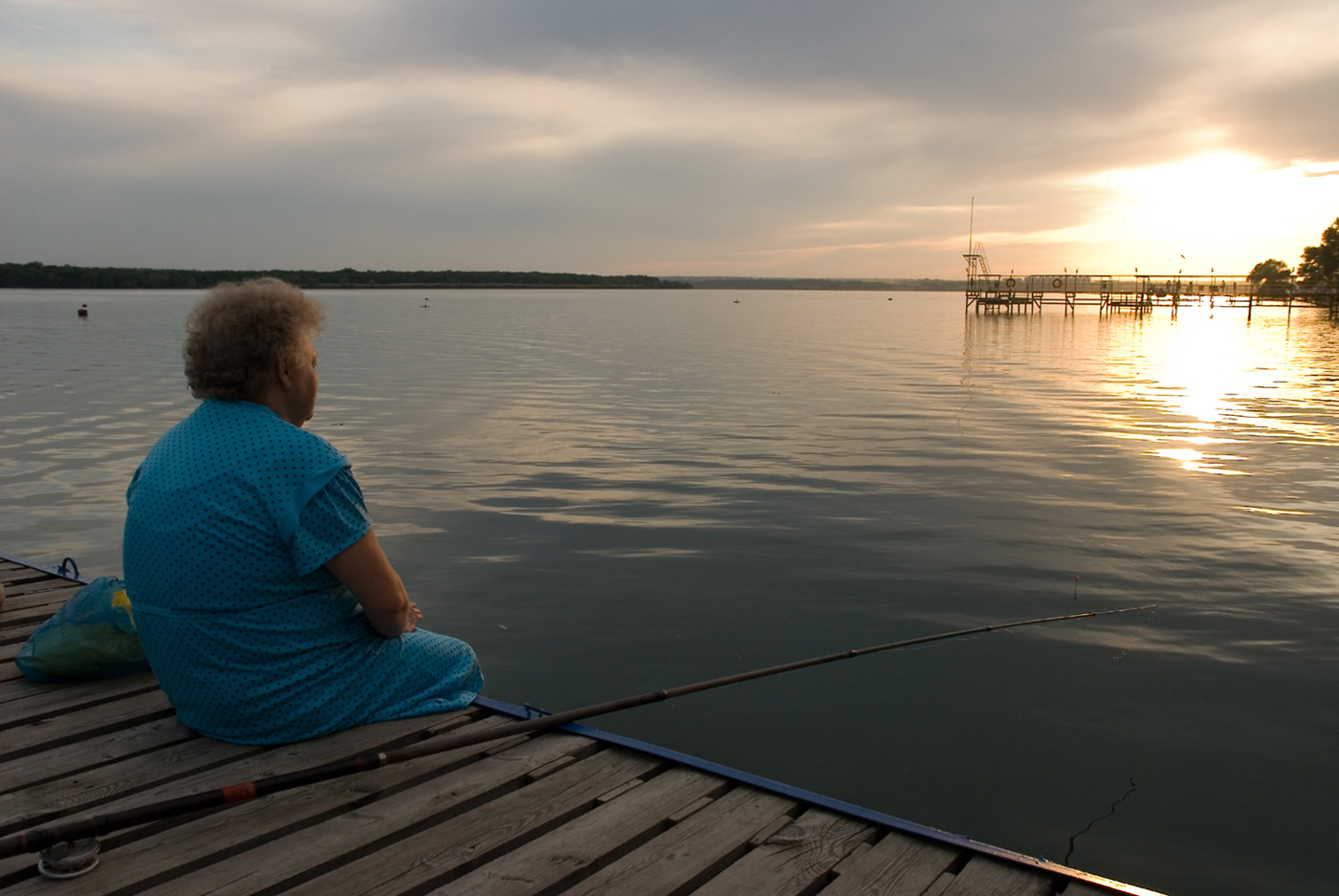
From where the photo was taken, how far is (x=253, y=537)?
3.19 metres

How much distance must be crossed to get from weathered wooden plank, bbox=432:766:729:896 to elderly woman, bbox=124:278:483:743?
38.9 inches

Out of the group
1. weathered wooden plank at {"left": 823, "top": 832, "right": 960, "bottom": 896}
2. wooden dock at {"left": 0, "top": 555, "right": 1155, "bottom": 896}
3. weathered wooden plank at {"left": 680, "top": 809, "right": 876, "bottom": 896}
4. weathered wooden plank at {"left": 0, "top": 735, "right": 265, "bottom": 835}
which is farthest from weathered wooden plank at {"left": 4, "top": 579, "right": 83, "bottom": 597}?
weathered wooden plank at {"left": 823, "top": 832, "right": 960, "bottom": 896}

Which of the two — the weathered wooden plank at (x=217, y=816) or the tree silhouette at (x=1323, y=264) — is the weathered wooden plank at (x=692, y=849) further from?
the tree silhouette at (x=1323, y=264)

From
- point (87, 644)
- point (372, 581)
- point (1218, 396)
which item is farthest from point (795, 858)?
point (1218, 396)

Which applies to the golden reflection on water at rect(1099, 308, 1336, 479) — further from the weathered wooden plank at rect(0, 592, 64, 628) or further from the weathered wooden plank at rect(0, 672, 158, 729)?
the weathered wooden plank at rect(0, 592, 64, 628)

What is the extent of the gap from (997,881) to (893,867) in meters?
0.30

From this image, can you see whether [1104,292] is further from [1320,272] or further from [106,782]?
[106,782]

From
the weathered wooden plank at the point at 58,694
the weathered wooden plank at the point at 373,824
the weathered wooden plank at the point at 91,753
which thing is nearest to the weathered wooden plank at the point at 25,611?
the weathered wooden plank at the point at 58,694

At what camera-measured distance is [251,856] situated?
2.88 metres

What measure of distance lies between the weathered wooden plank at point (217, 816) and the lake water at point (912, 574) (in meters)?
1.97

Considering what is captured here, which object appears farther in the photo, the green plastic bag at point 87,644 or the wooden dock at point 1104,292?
the wooden dock at point 1104,292

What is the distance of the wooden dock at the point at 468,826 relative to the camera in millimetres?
2799

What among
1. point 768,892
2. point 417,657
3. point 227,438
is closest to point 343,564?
point 227,438

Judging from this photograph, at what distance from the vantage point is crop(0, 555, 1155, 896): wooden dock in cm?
Answer: 280
